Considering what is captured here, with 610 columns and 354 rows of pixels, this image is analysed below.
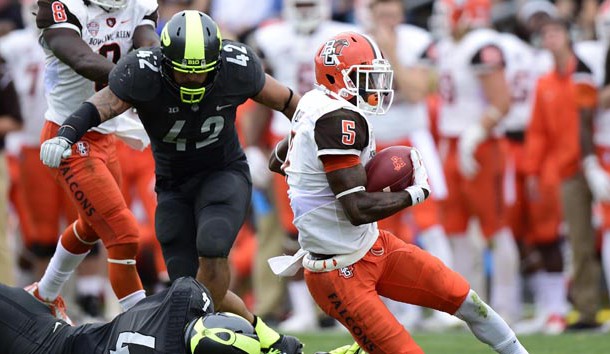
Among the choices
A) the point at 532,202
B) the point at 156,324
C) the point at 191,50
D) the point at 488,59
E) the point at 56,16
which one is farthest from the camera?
the point at 532,202

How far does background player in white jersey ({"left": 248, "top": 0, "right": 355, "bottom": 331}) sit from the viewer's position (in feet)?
35.1

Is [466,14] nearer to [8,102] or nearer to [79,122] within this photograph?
[8,102]

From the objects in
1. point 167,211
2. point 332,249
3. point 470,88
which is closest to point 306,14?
point 470,88

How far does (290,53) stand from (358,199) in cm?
473

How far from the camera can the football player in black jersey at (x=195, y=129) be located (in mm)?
6859

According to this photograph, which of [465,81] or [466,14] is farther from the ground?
[466,14]

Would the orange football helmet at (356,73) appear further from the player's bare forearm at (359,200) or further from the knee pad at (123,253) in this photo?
the knee pad at (123,253)

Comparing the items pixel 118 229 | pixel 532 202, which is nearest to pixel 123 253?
pixel 118 229

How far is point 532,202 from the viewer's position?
11219mm

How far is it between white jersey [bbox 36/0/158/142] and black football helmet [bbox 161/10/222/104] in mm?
702

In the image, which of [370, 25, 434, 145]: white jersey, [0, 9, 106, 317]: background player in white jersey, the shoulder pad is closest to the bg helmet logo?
the shoulder pad

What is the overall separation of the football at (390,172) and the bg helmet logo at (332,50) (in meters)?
0.49

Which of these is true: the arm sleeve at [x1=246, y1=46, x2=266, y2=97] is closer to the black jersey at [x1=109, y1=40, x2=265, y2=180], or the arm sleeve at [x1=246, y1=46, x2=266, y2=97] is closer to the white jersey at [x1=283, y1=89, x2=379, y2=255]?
Answer: the black jersey at [x1=109, y1=40, x2=265, y2=180]

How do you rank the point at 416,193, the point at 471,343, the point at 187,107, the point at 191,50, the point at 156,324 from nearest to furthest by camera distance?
the point at 156,324
the point at 416,193
the point at 191,50
the point at 187,107
the point at 471,343
